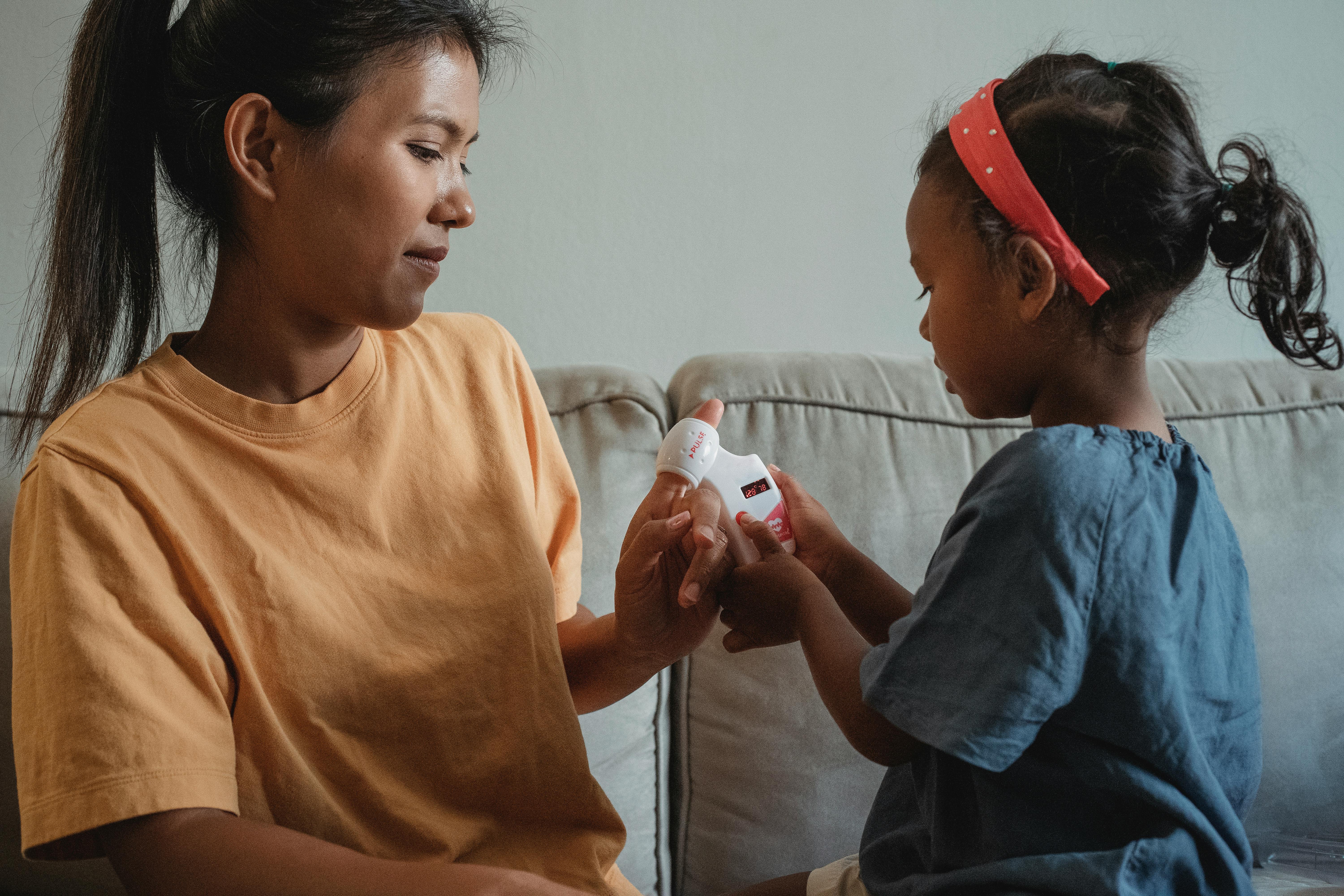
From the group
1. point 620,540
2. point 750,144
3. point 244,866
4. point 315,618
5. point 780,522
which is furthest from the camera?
point 750,144

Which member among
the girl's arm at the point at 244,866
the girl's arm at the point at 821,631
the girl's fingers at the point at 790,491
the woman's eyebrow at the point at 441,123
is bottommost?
the girl's arm at the point at 244,866

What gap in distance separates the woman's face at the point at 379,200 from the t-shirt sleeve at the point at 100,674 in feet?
0.68

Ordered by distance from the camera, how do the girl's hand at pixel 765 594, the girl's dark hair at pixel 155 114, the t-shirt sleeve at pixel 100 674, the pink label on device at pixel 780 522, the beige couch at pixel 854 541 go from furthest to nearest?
1. the beige couch at pixel 854 541
2. the pink label on device at pixel 780 522
3. the girl's hand at pixel 765 594
4. the girl's dark hair at pixel 155 114
5. the t-shirt sleeve at pixel 100 674

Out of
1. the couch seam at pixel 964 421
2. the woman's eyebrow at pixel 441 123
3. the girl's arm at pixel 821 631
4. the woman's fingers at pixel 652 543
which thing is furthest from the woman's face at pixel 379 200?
the couch seam at pixel 964 421

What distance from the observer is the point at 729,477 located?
0.90m

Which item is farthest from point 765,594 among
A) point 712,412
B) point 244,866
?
point 244,866

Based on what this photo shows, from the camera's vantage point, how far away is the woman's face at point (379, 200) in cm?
71

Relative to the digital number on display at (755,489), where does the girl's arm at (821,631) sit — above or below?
below

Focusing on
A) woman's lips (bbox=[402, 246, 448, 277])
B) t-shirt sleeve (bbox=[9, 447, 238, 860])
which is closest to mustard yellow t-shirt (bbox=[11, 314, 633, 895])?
t-shirt sleeve (bbox=[9, 447, 238, 860])

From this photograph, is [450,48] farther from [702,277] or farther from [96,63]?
[702,277]

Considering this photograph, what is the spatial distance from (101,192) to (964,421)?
93 cm

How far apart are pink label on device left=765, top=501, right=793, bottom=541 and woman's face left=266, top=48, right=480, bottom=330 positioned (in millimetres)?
375

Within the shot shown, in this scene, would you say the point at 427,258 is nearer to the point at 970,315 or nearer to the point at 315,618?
the point at 315,618

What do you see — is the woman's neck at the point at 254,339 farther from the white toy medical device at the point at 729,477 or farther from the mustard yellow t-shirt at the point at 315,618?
the white toy medical device at the point at 729,477
